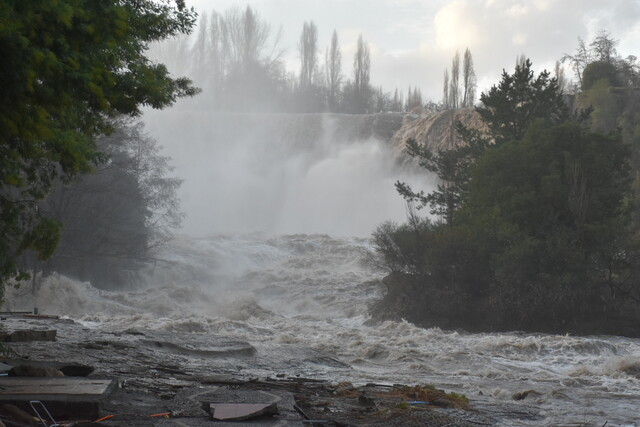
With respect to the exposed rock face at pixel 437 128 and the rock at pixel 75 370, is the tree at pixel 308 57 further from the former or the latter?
the rock at pixel 75 370

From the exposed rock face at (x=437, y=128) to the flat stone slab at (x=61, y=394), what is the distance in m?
56.6

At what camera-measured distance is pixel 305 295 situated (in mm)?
39562

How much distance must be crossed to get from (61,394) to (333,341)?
50.0ft

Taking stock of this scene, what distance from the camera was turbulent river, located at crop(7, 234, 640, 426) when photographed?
14.6 m

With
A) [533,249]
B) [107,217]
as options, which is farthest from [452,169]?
[107,217]

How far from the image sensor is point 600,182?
104ft

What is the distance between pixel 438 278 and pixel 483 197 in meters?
3.99

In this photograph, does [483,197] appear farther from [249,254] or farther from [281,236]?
[281,236]

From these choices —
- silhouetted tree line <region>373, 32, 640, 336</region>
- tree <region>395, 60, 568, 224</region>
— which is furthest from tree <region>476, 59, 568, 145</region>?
silhouetted tree line <region>373, 32, 640, 336</region>

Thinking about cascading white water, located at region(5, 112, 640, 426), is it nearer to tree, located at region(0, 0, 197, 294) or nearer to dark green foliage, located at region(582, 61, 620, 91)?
tree, located at region(0, 0, 197, 294)


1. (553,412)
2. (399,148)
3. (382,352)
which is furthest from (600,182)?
(399,148)

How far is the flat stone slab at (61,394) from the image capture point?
7.86m

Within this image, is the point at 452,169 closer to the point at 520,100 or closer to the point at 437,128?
the point at 520,100

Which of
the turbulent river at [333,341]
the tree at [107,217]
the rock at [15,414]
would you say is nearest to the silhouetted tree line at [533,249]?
the turbulent river at [333,341]
